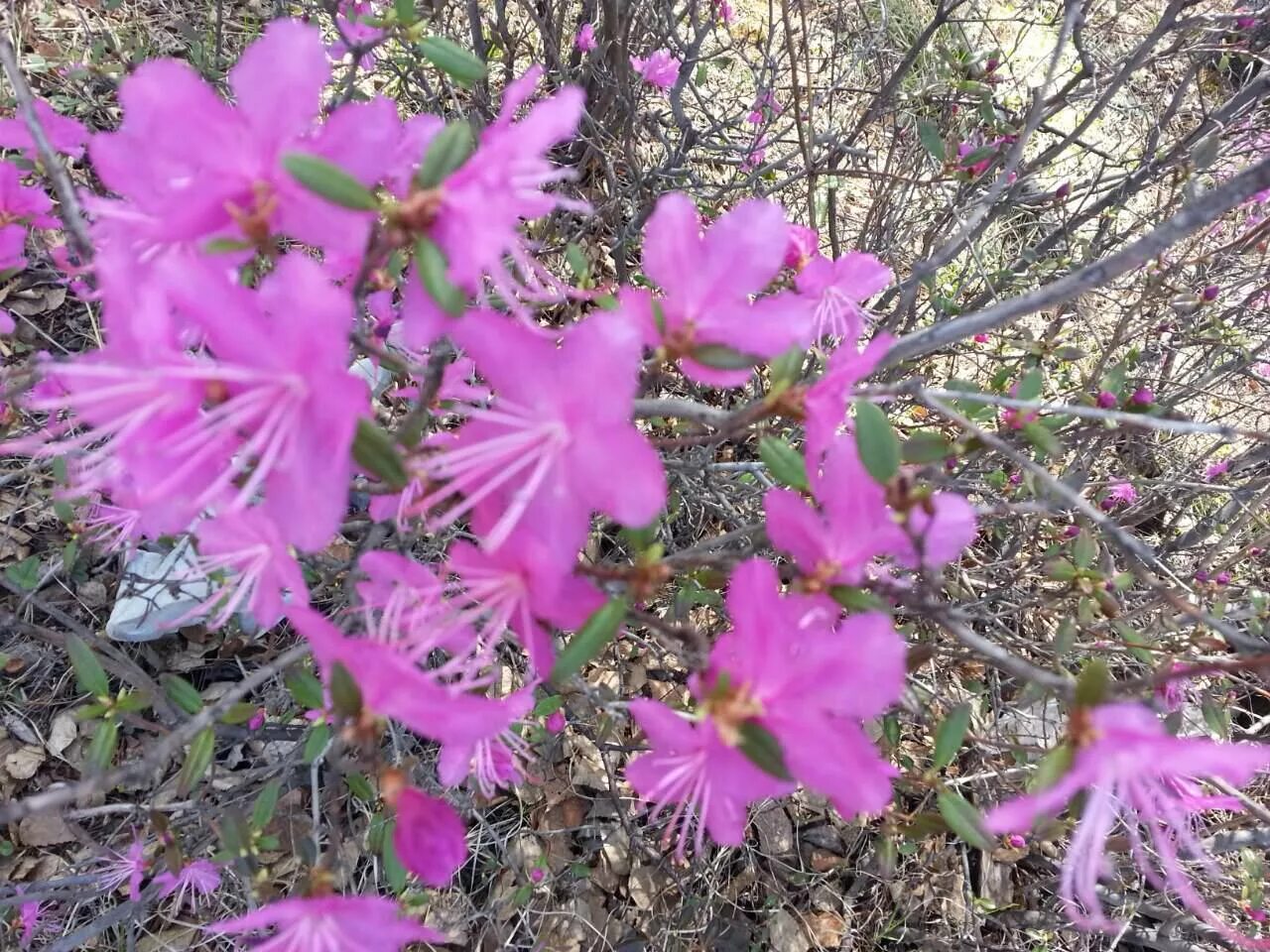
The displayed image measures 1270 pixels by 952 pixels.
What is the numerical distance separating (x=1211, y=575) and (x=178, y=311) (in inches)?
106

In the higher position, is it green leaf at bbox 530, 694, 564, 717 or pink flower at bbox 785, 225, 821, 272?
pink flower at bbox 785, 225, 821, 272

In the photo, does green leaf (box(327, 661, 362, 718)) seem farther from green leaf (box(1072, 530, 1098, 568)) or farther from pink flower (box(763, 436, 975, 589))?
green leaf (box(1072, 530, 1098, 568))

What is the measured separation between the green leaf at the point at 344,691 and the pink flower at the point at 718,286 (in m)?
0.50

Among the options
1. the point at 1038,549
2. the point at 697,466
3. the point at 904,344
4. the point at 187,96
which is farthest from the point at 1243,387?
the point at 187,96

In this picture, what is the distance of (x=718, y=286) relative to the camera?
Result: 3.36ft

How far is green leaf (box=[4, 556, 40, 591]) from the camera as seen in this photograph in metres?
2.04

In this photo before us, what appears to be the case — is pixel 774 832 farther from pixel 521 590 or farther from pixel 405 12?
pixel 405 12

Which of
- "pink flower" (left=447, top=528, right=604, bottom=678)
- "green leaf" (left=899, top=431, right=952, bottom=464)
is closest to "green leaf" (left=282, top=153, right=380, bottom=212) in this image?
"pink flower" (left=447, top=528, right=604, bottom=678)

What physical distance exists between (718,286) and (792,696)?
478 millimetres

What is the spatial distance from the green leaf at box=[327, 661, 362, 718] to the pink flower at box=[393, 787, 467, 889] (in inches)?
5.3

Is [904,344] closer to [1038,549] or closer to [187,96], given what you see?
[187,96]

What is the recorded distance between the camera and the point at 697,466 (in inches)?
71.6

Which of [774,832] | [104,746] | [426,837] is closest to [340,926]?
[426,837]

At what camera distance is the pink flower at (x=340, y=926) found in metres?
0.99
